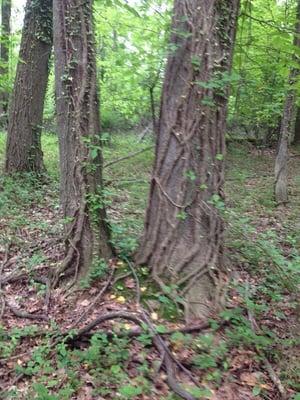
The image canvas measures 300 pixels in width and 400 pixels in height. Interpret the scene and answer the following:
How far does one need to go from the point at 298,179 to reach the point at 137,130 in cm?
713

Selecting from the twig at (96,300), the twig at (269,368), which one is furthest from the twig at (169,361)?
the twig at (269,368)

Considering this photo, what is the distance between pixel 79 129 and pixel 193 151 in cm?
119

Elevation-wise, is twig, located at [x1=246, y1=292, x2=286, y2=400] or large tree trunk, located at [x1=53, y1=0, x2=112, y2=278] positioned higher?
large tree trunk, located at [x1=53, y1=0, x2=112, y2=278]

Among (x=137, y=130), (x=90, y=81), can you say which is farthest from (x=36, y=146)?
(x=137, y=130)

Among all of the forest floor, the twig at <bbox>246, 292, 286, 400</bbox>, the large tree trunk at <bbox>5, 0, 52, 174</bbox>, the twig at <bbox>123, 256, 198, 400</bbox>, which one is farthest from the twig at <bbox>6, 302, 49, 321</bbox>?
the large tree trunk at <bbox>5, 0, 52, 174</bbox>

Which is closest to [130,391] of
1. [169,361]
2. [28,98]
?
[169,361]

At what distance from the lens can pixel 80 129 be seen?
4656 mm

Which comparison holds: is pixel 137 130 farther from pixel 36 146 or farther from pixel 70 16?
pixel 70 16

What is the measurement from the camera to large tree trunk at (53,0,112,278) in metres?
4.65

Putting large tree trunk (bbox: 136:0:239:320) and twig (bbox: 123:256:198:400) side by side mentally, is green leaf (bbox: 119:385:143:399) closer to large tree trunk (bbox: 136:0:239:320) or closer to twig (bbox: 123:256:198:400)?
twig (bbox: 123:256:198:400)

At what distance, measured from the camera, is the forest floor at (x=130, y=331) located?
356 centimetres

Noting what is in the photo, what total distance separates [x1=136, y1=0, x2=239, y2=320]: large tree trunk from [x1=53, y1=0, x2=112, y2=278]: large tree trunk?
0.66 meters

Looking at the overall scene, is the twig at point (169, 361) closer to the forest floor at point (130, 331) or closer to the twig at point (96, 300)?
the forest floor at point (130, 331)

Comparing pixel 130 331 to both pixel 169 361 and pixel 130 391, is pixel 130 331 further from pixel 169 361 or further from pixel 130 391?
pixel 130 391
